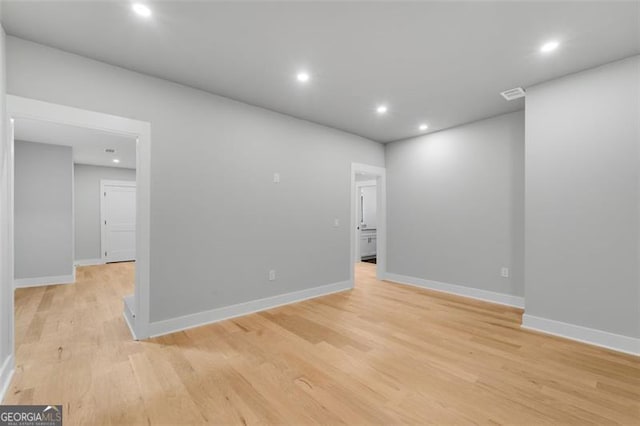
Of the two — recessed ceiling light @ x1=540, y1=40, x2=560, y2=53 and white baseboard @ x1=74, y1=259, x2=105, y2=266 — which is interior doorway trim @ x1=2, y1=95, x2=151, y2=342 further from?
white baseboard @ x1=74, y1=259, x2=105, y2=266

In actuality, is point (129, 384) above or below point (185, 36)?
below

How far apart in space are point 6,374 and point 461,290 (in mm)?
5071

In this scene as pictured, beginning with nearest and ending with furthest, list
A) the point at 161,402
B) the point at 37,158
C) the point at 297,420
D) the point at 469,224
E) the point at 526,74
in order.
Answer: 1. the point at 297,420
2. the point at 161,402
3. the point at 526,74
4. the point at 469,224
5. the point at 37,158

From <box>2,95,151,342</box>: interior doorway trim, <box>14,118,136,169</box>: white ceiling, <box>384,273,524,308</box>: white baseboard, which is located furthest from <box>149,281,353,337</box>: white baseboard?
<box>14,118,136,169</box>: white ceiling

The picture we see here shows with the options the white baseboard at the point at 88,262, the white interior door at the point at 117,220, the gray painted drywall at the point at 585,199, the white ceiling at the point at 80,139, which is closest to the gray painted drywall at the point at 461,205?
the gray painted drywall at the point at 585,199

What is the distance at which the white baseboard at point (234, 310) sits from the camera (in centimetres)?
290

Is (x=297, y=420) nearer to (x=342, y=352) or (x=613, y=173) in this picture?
(x=342, y=352)

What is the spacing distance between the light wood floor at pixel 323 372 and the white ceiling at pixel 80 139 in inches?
99.3

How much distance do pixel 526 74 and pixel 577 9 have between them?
947 mm

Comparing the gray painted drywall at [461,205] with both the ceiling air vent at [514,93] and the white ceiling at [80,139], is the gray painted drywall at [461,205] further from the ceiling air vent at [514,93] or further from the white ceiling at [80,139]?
the white ceiling at [80,139]

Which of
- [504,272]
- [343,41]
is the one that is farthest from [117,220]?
[504,272]

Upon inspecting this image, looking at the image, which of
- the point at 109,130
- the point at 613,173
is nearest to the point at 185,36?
the point at 109,130

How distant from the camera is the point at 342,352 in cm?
253

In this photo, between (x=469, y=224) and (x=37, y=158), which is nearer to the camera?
(x=469, y=224)
